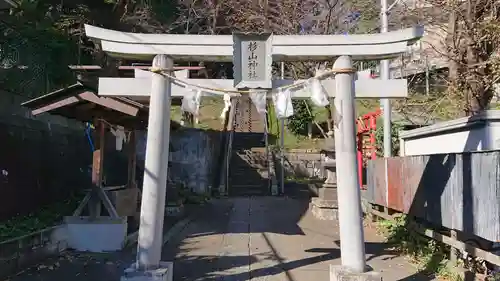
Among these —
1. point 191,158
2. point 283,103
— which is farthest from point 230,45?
point 191,158

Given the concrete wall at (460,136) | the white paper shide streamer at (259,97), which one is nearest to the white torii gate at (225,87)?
the white paper shide streamer at (259,97)

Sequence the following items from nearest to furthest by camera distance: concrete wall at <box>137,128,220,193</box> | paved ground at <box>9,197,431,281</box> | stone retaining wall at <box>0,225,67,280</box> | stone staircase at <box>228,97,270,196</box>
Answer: stone retaining wall at <box>0,225,67,280</box> < paved ground at <box>9,197,431,281</box> < concrete wall at <box>137,128,220,193</box> < stone staircase at <box>228,97,270,196</box>

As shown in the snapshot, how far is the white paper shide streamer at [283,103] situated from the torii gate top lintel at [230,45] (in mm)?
646

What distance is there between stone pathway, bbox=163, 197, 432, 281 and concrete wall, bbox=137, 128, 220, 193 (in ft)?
15.8

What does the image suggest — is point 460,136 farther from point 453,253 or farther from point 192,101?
point 192,101

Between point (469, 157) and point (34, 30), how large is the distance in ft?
31.5

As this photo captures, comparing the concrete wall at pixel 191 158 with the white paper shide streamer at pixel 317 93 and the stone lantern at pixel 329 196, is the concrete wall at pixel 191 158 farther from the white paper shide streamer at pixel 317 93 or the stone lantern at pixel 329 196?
the white paper shide streamer at pixel 317 93

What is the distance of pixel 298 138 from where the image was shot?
27.8 meters

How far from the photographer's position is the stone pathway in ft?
26.4

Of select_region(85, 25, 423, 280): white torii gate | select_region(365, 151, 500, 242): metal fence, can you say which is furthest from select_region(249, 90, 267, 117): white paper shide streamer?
select_region(365, 151, 500, 242): metal fence

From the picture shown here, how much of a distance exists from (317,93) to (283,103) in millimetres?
605

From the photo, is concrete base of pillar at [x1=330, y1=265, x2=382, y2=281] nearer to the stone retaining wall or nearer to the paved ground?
the paved ground

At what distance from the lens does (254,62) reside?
7.48 meters

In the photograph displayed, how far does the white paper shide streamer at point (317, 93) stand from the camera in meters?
7.55
